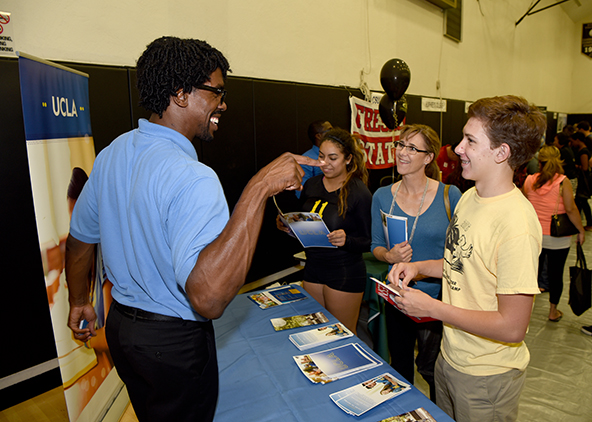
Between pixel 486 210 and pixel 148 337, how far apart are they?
110 cm

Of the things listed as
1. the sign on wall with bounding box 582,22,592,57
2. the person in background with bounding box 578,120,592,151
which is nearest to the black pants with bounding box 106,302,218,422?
the person in background with bounding box 578,120,592,151

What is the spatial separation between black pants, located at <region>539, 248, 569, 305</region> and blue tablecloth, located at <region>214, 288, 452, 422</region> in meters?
2.69

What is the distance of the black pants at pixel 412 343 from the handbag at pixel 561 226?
6.91 ft

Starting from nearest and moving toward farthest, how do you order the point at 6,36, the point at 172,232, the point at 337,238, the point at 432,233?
1. the point at 172,232
2. the point at 432,233
3. the point at 6,36
4. the point at 337,238

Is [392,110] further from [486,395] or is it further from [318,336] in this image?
[486,395]

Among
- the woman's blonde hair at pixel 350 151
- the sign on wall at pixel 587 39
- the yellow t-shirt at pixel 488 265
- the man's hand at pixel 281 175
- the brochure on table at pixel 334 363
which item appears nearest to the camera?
the man's hand at pixel 281 175

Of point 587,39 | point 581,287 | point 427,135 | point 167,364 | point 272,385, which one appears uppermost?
point 587,39

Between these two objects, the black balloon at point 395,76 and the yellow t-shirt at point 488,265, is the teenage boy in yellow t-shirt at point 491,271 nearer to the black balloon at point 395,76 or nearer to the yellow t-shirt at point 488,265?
the yellow t-shirt at point 488,265

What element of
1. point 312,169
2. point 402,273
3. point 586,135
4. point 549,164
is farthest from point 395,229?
point 586,135

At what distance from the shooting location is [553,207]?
3.34m

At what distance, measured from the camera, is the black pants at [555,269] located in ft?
11.0

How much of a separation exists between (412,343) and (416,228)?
670 millimetres

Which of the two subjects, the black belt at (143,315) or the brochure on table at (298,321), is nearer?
the black belt at (143,315)

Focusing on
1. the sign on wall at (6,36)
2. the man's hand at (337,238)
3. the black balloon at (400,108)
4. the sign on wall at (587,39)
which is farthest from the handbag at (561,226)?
the sign on wall at (587,39)
